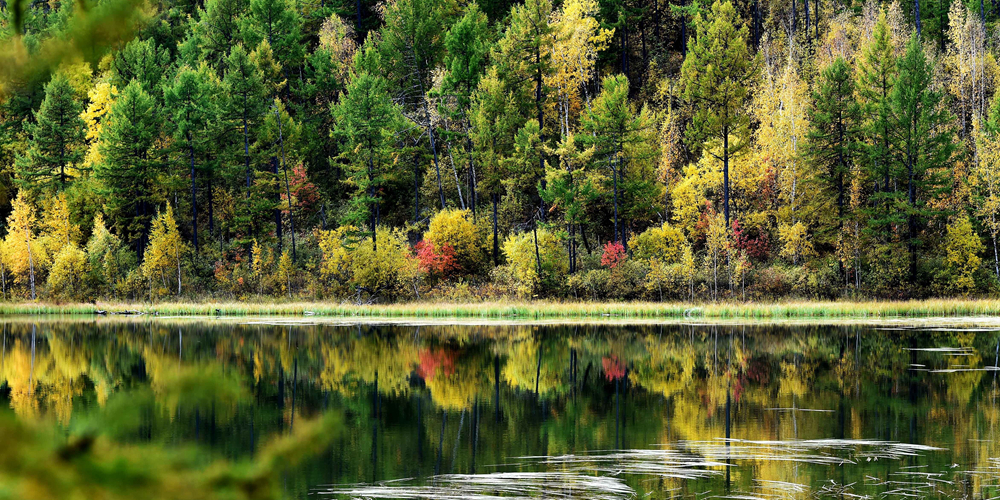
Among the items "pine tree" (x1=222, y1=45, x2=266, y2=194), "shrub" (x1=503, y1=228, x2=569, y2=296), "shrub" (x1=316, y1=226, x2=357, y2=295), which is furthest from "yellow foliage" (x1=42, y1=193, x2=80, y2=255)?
"shrub" (x1=503, y1=228, x2=569, y2=296)

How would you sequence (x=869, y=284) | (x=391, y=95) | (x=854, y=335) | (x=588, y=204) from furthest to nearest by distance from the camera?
(x=391, y=95) → (x=588, y=204) → (x=869, y=284) → (x=854, y=335)

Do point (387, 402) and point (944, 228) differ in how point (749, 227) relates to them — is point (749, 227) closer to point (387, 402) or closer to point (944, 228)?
point (944, 228)

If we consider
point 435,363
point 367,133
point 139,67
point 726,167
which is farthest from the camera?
point 139,67

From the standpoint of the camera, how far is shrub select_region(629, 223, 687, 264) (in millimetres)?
53625

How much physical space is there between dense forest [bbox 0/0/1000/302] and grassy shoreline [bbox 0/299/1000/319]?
313cm

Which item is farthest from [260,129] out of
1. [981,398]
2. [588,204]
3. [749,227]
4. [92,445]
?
[92,445]

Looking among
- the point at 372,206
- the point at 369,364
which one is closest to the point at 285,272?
the point at 372,206

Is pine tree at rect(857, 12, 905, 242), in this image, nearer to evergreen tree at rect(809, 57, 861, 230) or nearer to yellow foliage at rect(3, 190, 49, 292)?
evergreen tree at rect(809, 57, 861, 230)

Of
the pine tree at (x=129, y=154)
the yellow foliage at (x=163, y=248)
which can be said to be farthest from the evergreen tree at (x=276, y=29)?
the yellow foliage at (x=163, y=248)

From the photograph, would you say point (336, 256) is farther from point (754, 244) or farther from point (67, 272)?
point (754, 244)

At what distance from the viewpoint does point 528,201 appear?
63.1 meters

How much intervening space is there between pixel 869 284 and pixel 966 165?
1057 centimetres

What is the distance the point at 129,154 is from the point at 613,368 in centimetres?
4500

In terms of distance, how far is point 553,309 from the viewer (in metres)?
49.1
